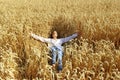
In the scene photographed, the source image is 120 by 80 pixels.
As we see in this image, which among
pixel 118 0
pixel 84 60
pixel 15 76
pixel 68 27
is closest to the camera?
pixel 15 76

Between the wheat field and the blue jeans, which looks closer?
the wheat field

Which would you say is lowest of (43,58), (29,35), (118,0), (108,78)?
(108,78)

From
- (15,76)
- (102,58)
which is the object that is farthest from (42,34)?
(15,76)

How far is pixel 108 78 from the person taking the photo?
3959 mm

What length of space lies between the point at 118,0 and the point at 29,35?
863cm

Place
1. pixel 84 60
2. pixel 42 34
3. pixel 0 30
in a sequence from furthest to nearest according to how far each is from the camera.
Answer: pixel 42 34 < pixel 0 30 < pixel 84 60

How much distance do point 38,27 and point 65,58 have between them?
1.62 m

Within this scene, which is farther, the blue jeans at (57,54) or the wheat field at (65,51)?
the blue jeans at (57,54)

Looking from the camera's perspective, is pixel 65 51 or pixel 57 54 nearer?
pixel 57 54

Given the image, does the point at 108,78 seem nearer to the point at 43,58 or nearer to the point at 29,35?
the point at 43,58

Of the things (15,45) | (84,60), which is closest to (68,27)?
(15,45)

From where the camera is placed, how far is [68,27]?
6621 millimetres

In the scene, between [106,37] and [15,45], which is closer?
[15,45]

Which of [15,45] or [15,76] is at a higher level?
[15,45]
